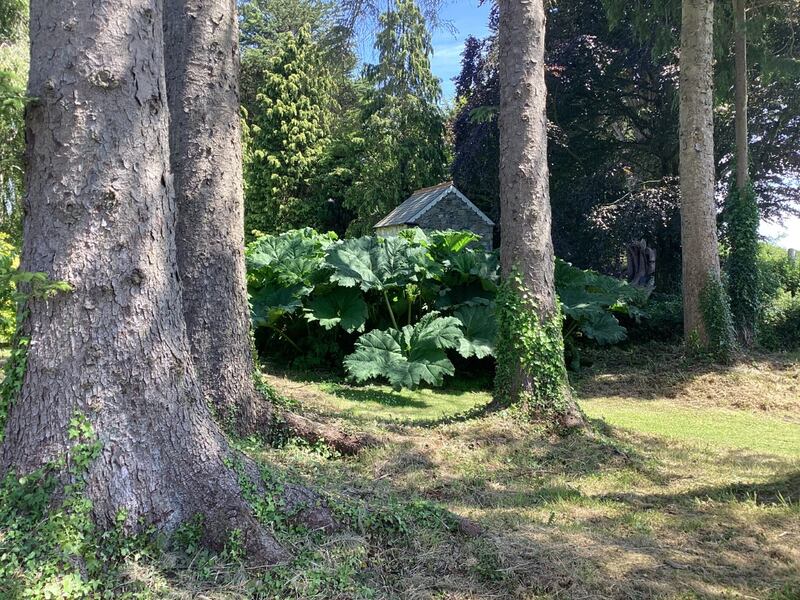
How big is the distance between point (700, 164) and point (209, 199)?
30.0 ft

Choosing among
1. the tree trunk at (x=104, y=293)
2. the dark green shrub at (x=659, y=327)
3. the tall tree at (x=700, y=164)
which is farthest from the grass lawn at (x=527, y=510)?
the dark green shrub at (x=659, y=327)

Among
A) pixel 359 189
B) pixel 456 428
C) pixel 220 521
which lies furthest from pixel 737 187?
pixel 359 189

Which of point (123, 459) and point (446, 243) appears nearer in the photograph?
point (123, 459)

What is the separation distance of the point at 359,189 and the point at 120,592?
25383mm

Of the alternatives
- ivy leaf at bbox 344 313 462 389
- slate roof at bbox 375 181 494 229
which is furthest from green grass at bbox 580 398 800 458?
slate roof at bbox 375 181 494 229

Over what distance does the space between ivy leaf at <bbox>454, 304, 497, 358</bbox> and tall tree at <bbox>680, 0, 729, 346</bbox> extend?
13.2 ft

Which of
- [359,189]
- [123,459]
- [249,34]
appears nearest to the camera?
[123,459]

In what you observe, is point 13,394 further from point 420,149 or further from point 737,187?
point 420,149

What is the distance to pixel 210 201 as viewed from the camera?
5516mm

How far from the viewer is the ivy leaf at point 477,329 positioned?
32.0 feet

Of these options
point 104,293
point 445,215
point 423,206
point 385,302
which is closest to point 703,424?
point 385,302

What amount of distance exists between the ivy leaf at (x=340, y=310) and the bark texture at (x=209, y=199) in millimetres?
4456

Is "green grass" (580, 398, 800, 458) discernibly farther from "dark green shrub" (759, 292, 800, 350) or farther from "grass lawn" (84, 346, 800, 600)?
"dark green shrub" (759, 292, 800, 350)

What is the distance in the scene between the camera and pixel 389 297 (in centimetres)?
1082
